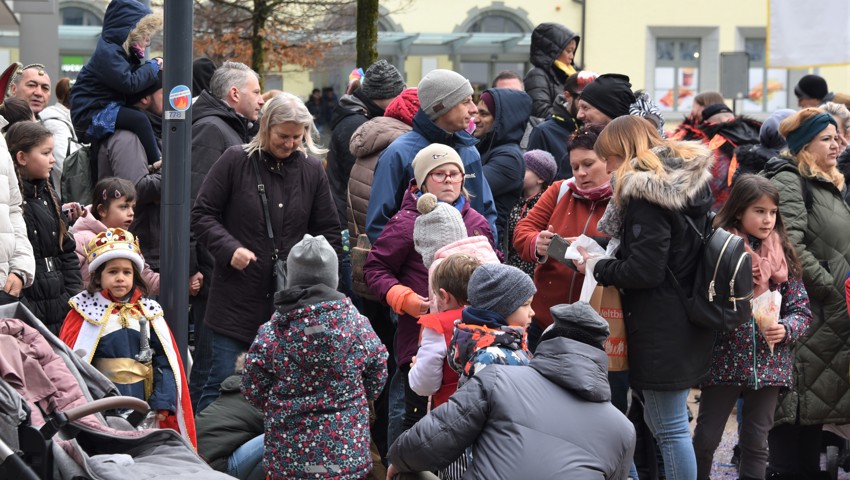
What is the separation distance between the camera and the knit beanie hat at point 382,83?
27.3ft

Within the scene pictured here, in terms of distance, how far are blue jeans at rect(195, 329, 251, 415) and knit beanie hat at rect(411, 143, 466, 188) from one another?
1.36 m

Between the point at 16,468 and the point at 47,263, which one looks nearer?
the point at 16,468

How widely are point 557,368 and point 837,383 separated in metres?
3.66

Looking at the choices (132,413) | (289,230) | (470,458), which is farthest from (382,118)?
(470,458)

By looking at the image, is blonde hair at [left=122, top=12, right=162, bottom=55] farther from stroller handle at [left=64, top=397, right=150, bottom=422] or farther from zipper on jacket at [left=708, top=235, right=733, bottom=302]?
zipper on jacket at [left=708, top=235, right=733, bottom=302]

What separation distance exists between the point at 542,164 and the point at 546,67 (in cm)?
250

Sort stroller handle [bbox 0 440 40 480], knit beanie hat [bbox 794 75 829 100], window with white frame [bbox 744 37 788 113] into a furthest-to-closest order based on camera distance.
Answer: window with white frame [bbox 744 37 788 113]
knit beanie hat [bbox 794 75 829 100]
stroller handle [bbox 0 440 40 480]

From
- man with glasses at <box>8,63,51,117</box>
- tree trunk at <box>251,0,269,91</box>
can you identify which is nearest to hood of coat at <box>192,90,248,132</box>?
man with glasses at <box>8,63,51,117</box>

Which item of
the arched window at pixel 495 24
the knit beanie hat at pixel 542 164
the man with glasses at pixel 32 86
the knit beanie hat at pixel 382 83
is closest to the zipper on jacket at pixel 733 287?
the knit beanie hat at pixel 542 164

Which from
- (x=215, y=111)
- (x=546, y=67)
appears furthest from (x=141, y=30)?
(x=546, y=67)

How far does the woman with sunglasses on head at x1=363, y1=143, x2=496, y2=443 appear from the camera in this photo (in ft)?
20.7

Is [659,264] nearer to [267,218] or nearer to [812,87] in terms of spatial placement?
[267,218]

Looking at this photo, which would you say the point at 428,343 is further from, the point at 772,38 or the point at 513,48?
the point at 513,48

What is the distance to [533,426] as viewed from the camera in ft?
14.4
